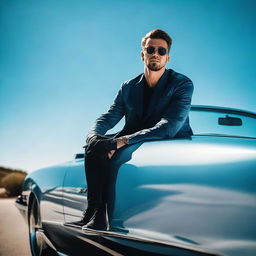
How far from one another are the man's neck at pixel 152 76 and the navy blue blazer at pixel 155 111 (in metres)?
0.04

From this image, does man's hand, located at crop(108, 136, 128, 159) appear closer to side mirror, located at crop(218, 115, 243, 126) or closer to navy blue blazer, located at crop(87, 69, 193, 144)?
navy blue blazer, located at crop(87, 69, 193, 144)

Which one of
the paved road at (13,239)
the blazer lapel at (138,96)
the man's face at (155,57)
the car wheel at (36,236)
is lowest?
the paved road at (13,239)

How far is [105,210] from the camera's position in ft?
4.81

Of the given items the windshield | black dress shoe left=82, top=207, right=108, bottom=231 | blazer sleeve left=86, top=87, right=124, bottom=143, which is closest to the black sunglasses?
blazer sleeve left=86, top=87, right=124, bottom=143

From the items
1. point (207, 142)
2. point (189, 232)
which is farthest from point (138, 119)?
point (189, 232)

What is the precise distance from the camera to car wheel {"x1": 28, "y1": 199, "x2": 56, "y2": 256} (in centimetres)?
269

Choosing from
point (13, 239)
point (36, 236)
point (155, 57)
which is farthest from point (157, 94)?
point (13, 239)

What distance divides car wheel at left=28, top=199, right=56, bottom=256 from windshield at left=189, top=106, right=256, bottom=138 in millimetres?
1691

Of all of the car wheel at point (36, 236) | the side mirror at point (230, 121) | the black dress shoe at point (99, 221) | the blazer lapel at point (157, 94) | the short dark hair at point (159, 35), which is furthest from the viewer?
the car wheel at point (36, 236)

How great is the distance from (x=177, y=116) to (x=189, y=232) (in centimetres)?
73

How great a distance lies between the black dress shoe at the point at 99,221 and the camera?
1.45m

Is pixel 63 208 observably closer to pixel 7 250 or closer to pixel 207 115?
pixel 207 115

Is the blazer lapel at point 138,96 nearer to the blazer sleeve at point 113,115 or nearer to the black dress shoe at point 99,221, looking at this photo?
the blazer sleeve at point 113,115

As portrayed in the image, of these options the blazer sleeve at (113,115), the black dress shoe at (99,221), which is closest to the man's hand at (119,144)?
the black dress shoe at (99,221)
